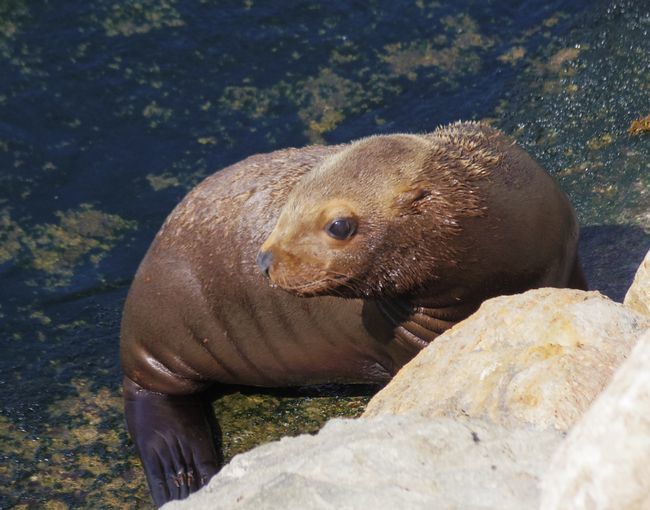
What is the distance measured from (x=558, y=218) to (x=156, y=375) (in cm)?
272

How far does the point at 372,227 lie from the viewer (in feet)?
17.3

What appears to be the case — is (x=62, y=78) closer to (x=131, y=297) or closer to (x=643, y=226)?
(x=131, y=297)

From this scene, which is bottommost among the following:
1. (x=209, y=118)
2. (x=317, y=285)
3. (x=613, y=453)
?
(x=209, y=118)

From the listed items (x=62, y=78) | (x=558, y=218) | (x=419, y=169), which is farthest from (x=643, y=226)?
(x=62, y=78)

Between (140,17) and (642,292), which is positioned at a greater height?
(642,292)

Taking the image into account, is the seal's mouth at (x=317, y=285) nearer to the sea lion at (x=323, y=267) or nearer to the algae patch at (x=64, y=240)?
the sea lion at (x=323, y=267)

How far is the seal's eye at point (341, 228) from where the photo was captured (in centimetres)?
523

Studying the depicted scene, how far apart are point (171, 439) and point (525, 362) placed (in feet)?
9.97

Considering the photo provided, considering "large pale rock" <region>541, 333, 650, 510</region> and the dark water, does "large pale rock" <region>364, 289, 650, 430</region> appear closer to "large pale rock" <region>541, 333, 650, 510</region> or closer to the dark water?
"large pale rock" <region>541, 333, 650, 510</region>

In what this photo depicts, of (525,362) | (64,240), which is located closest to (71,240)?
(64,240)

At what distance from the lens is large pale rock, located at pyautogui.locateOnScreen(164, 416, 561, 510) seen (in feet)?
10.2

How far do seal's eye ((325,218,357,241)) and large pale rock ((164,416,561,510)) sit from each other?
1.68 m

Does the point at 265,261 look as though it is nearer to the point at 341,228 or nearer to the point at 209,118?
the point at 341,228

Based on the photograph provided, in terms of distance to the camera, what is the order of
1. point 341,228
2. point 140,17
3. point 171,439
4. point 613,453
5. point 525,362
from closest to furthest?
point 613,453
point 525,362
point 341,228
point 171,439
point 140,17
